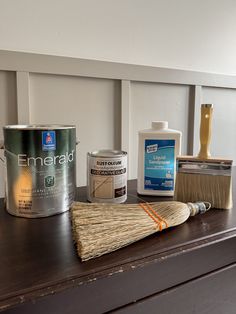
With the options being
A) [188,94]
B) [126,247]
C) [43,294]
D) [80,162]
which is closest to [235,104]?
[188,94]

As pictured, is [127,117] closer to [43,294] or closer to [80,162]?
[80,162]

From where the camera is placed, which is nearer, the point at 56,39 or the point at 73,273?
the point at 73,273

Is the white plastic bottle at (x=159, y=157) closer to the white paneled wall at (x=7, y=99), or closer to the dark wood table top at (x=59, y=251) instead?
the dark wood table top at (x=59, y=251)

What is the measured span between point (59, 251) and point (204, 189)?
0.27 metres

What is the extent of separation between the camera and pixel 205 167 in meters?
0.48

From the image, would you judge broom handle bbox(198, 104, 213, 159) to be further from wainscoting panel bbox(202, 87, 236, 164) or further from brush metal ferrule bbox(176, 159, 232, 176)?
wainscoting panel bbox(202, 87, 236, 164)

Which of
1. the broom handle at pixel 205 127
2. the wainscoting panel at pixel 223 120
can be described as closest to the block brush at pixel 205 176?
the broom handle at pixel 205 127

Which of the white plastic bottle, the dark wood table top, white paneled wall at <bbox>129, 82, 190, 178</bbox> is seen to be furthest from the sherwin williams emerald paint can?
white paneled wall at <bbox>129, 82, 190, 178</bbox>

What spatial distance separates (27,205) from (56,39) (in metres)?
0.46

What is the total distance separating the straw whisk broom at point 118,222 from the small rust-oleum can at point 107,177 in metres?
0.07

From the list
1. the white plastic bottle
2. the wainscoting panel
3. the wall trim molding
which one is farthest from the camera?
the wainscoting panel

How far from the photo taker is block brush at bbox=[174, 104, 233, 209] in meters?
0.47

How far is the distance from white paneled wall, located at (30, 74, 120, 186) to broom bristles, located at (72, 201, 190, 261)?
37cm

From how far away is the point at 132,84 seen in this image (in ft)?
2.69
